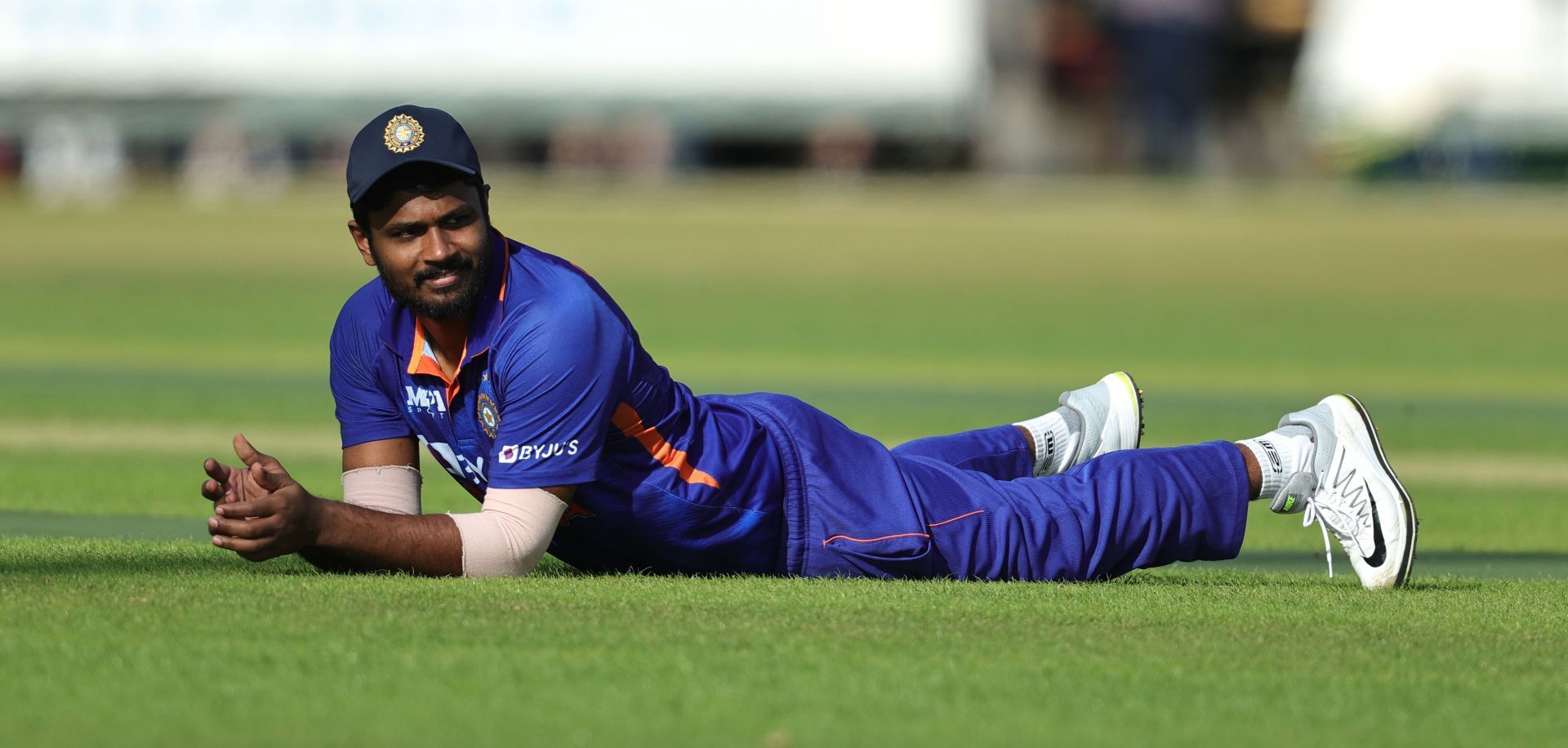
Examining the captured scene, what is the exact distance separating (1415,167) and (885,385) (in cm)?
3140

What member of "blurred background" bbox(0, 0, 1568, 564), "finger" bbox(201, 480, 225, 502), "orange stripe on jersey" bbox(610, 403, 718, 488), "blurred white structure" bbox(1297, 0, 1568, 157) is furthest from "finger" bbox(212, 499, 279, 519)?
"blurred white structure" bbox(1297, 0, 1568, 157)

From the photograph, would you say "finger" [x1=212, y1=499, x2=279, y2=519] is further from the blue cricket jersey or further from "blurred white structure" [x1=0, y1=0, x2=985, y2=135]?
"blurred white structure" [x1=0, y1=0, x2=985, y2=135]

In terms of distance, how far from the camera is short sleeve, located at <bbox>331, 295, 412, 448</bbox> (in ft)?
20.4

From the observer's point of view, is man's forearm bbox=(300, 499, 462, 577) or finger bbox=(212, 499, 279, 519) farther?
man's forearm bbox=(300, 499, 462, 577)

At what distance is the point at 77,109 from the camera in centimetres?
4509

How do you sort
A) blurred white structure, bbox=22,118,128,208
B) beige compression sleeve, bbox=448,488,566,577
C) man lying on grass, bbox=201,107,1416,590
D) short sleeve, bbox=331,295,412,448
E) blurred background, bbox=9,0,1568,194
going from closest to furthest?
man lying on grass, bbox=201,107,1416,590
beige compression sleeve, bbox=448,488,566,577
short sleeve, bbox=331,295,412,448
blurred background, bbox=9,0,1568,194
blurred white structure, bbox=22,118,128,208

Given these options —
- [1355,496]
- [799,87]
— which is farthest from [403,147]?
[799,87]

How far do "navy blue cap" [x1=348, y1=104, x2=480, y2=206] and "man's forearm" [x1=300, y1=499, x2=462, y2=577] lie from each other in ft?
2.93

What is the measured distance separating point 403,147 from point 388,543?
3.70ft

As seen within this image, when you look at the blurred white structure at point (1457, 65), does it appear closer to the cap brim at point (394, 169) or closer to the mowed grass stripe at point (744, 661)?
the mowed grass stripe at point (744, 661)

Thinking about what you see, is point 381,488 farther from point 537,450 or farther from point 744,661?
point 744,661

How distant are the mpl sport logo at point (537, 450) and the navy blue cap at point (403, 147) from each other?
76 centimetres

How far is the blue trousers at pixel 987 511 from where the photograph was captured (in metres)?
6.25

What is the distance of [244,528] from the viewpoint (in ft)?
18.1
